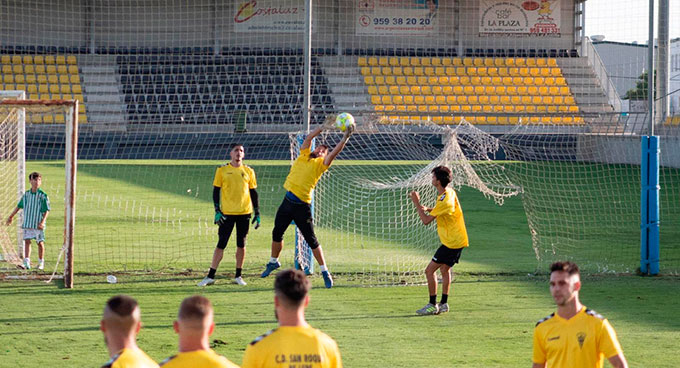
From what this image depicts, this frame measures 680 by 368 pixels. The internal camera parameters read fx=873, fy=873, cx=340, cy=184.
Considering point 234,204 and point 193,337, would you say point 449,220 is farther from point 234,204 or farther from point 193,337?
point 193,337

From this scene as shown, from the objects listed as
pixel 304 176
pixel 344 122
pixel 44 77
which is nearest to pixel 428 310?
pixel 344 122

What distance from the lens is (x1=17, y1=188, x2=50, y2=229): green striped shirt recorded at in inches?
478

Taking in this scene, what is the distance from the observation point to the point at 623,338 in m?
8.50

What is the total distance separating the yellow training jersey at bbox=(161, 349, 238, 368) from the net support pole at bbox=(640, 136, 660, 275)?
32.4ft

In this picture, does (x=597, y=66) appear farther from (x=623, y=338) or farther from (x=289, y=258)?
(x=623, y=338)

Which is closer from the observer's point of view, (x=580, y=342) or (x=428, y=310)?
(x=580, y=342)

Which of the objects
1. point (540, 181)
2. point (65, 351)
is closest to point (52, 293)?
point (65, 351)

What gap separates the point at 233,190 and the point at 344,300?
7.06ft

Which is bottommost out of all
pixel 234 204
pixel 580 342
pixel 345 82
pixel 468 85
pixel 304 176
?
pixel 580 342

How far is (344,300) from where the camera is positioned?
1040 centimetres

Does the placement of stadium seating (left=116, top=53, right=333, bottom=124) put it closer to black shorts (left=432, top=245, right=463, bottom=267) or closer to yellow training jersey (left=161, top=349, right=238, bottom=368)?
black shorts (left=432, top=245, right=463, bottom=267)

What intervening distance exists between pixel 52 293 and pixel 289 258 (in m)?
4.10

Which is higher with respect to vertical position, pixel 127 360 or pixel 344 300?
pixel 127 360

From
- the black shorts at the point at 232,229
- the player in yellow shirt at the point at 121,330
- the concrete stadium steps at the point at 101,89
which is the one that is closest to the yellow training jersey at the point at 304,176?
the black shorts at the point at 232,229
